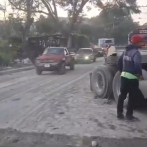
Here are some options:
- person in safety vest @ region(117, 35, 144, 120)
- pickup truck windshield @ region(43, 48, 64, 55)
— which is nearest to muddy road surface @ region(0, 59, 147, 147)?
person in safety vest @ region(117, 35, 144, 120)

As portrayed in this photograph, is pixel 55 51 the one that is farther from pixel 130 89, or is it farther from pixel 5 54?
pixel 130 89

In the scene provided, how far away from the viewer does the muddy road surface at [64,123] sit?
19.4 feet

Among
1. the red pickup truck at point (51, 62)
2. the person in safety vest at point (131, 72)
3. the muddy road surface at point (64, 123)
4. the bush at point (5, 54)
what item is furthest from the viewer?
the bush at point (5, 54)

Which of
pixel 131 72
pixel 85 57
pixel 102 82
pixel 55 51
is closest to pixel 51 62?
pixel 55 51

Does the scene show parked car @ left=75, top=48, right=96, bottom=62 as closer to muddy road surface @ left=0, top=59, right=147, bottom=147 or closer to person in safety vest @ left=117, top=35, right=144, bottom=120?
muddy road surface @ left=0, top=59, right=147, bottom=147

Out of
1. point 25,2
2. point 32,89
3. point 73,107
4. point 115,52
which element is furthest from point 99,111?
point 25,2

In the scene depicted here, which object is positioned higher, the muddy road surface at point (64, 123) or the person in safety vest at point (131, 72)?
→ the person in safety vest at point (131, 72)

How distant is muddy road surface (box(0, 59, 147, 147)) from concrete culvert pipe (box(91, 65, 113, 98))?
283 millimetres

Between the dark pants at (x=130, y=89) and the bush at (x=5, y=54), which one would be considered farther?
the bush at (x=5, y=54)

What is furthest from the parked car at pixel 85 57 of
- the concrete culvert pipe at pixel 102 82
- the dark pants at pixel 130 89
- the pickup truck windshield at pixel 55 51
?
the dark pants at pixel 130 89

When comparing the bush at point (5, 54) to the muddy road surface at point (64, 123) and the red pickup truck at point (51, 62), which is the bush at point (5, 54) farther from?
the muddy road surface at point (64, 123)

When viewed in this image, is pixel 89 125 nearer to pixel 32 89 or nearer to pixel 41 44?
pixel 32 89

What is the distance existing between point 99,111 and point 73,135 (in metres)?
2.13

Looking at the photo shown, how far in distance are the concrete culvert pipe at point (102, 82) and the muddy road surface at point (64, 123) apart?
0.28m
